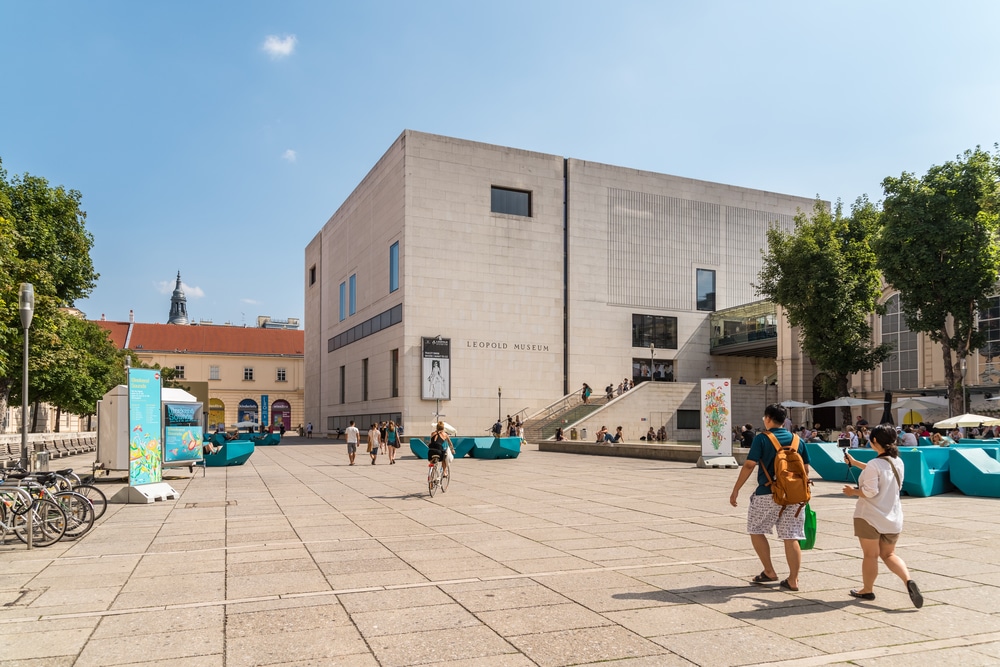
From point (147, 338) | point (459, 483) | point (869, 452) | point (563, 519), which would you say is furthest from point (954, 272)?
point (147, 338)

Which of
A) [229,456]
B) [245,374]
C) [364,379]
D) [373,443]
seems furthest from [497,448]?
[245,374]

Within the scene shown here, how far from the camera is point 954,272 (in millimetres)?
31750

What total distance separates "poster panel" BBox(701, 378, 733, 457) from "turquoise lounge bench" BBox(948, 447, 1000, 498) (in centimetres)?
817

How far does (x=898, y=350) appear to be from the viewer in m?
42.2

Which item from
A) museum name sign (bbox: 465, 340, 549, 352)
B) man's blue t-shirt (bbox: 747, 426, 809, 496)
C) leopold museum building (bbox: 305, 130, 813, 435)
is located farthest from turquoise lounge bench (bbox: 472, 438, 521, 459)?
man's blue t-shirt (bbox: 747, 426, 809, 496)

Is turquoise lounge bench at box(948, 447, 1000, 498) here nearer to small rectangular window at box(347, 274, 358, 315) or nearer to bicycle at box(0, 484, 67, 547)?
bicycle at box(0, 484, 67, 547)

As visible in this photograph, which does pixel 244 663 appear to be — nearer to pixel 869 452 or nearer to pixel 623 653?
pixel 623 653

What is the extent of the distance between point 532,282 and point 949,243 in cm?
2686

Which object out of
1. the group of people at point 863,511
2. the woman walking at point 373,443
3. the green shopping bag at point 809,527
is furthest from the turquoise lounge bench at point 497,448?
the green shopping bag at point 809,527

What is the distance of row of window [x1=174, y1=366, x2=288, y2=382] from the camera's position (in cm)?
9106

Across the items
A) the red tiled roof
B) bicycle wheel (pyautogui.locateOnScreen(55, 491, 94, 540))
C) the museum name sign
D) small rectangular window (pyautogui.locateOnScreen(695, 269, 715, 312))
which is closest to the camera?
bicycle wheel (pyautogui.locateOnScreen(55, 491, 94, 540))

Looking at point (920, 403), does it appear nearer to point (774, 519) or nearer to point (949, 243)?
point (949, 243)

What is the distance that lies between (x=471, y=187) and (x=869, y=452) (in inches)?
1492

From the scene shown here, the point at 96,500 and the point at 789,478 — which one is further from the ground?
the point at 789,478
